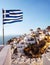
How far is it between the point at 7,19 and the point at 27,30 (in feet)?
14.7

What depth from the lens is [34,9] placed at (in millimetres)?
10883

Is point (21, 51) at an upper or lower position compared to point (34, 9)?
lower

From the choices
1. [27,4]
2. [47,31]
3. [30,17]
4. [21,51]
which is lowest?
[21,51]

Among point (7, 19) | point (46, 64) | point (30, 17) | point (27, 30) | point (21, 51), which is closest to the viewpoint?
point (46, 64)

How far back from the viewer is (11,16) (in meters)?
5.77

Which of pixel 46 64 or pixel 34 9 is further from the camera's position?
pixel 34 9

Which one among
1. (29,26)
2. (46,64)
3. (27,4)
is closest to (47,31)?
(29,26)

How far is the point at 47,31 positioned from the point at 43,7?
128 cm

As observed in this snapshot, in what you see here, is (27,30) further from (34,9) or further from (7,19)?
(7,19)

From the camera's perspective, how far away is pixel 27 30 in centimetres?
1019

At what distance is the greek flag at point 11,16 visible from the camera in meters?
5.74

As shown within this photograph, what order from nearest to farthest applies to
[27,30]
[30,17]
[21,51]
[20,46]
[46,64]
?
[46,64] → [21,51] → [20,46] → [27,30] → [30,17]

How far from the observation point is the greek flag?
5.74 m

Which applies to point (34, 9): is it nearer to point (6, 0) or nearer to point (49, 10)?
point (49, 10)
